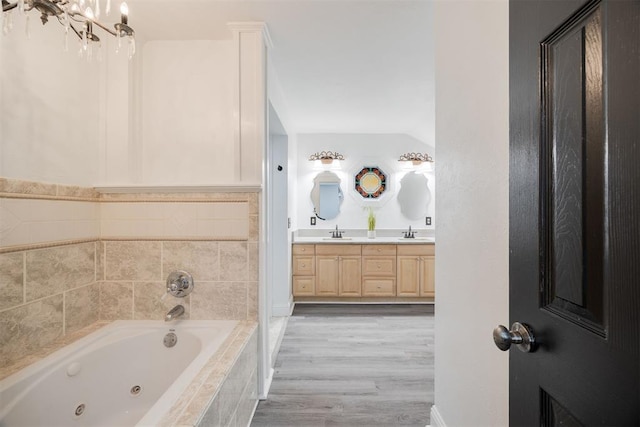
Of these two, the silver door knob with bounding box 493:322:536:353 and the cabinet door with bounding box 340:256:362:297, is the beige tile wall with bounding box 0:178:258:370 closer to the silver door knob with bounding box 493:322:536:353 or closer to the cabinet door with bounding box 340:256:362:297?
the silver door knob with bounding box 493:322:536:353

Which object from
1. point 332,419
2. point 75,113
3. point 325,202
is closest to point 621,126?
point 332,419

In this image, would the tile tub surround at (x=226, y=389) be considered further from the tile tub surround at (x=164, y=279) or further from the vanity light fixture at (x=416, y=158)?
the vanity light fixture at (x=416, y=158)

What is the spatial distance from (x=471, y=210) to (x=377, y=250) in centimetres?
271

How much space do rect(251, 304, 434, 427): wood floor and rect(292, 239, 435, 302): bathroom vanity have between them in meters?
0.39

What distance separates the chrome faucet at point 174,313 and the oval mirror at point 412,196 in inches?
130

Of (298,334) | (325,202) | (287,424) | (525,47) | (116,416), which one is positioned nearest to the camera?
(525,47)

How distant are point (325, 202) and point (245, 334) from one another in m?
2.83

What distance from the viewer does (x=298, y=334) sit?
298 centimetres

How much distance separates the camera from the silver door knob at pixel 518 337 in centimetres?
66

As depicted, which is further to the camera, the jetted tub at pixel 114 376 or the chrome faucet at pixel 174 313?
the chrome faucet at pixel 174 313

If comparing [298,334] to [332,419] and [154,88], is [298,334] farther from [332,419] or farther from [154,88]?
[154,88]

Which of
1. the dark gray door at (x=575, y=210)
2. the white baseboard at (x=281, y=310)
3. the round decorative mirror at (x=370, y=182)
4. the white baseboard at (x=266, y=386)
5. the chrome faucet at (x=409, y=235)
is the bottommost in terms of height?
the white baseboard at (x=266, y=386)

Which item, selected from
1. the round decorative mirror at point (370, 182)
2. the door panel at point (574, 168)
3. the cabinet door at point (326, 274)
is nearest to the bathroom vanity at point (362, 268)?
the cabinet door at point (326, 274)

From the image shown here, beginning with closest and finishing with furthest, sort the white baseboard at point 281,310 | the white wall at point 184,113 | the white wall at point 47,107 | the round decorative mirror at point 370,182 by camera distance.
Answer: the white wall at point 47,107 → the white wall at point 184,113 → the white baseboard at point 281,310 → the round decorative mirror at point 370,182
